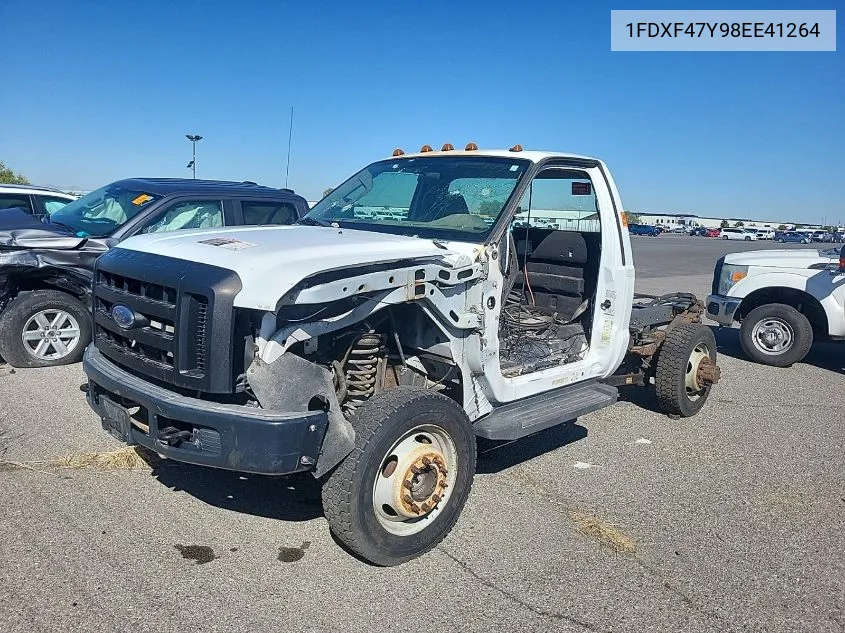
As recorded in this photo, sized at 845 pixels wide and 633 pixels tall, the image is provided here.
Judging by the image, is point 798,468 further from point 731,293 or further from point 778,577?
point 731,293

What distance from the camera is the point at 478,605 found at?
3375 millimetres

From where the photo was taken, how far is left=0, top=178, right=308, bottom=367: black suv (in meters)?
7.02

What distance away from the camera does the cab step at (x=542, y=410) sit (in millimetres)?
4277

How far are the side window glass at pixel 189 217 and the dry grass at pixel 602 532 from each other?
16.5ft

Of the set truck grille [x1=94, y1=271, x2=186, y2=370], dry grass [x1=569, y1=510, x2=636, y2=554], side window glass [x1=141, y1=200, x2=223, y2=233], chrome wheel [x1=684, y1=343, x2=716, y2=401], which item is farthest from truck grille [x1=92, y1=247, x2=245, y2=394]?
chrome wheel [x1=684, y1=343, x2=716, y2=401]

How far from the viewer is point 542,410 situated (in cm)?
468

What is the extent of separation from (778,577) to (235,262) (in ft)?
10.6

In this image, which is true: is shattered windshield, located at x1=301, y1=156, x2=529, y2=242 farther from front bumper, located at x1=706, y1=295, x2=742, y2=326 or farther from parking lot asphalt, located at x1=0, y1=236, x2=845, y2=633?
front bumper, located at x1=706, y1=295, x2=742, y2=326

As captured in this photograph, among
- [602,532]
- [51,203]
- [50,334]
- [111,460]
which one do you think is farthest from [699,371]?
[51,203]

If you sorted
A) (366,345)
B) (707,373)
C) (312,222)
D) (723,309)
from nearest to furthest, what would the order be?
(366,345)
(312,222)
(707,373)
(723,309)

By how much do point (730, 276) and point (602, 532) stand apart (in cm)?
617

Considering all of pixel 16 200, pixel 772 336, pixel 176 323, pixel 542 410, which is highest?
pixel 16 200

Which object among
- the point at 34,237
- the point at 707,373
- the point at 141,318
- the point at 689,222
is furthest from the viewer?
the point at 689,222

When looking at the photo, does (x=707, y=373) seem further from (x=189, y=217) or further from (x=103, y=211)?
(x=103, y=211)
